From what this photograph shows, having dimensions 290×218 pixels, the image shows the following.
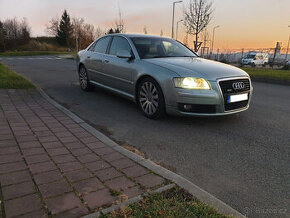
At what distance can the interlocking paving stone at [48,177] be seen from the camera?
2.29 metres

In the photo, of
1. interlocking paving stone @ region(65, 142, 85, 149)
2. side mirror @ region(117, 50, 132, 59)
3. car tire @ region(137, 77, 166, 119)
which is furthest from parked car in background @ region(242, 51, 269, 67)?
interlocking paving stone @ region(65, 142, 85, 149)

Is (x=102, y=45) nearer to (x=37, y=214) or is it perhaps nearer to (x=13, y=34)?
(x=37, y=214)

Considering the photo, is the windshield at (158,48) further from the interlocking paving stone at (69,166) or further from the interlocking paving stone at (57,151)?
the interlocking paving stone at (69,166)

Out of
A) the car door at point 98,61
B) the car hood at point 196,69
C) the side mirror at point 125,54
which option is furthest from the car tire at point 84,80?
the car hood at point 196,69

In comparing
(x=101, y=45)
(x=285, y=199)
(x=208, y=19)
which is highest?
(x=208, y=19)

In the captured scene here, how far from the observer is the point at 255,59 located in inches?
1175

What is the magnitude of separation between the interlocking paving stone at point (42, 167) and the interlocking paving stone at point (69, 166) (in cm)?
8

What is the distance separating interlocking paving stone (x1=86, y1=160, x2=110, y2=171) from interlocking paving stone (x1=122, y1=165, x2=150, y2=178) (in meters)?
0.23

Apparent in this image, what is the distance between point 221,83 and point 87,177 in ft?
8.74

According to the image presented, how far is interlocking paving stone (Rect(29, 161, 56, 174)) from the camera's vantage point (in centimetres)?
249

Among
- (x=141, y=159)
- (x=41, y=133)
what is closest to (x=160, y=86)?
(x=141, y=159)

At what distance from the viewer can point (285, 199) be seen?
2256 millimetres

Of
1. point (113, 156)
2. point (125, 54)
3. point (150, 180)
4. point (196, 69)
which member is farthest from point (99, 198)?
point (125, 54)

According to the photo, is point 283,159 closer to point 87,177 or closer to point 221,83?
point 221,83
